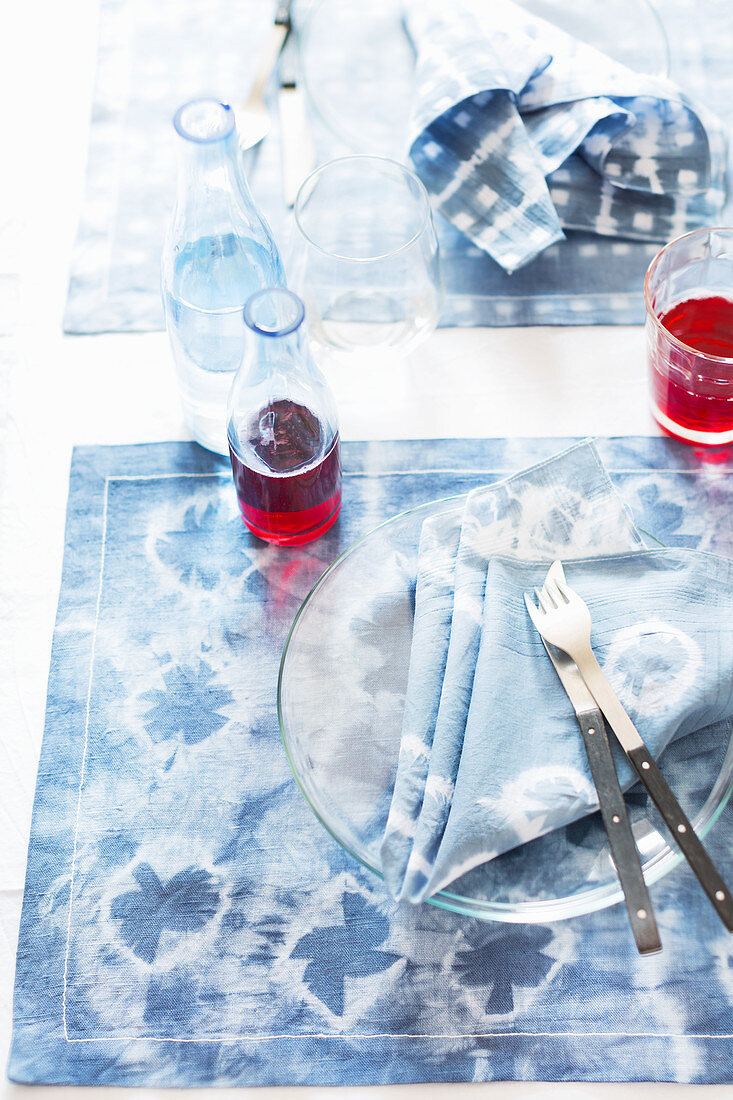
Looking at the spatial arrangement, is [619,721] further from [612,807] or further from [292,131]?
[292,131]

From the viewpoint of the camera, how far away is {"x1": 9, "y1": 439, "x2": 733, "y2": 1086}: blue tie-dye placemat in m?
0.50

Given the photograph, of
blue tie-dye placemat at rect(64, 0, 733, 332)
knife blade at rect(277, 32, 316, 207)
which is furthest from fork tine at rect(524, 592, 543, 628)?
knife blade at rect(277, 32, 316, 207)

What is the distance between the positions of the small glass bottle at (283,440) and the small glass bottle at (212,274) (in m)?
0.04

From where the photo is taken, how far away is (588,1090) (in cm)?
49

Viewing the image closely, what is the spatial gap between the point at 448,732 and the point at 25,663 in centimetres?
28

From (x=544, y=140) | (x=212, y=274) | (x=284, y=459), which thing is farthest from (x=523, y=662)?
(x=544, y=140)

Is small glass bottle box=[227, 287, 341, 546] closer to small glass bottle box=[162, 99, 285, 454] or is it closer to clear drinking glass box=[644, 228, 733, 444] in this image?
small glass bottle box=[162, 99, 285, 454]

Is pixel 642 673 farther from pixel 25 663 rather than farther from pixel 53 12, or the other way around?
pixel 53 12

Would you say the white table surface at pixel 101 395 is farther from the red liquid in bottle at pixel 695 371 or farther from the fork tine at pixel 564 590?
the fork tine at pixel 564 590

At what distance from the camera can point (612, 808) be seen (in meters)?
0.47

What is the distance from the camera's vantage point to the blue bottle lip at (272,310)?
48 cm

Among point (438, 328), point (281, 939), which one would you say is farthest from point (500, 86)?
point (281, 939)

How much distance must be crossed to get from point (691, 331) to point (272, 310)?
12.1 inches

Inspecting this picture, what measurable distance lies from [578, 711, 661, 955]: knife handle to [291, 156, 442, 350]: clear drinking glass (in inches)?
12.0
